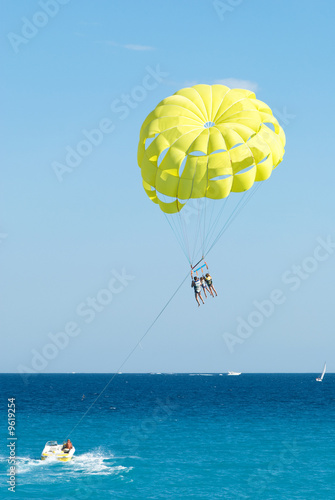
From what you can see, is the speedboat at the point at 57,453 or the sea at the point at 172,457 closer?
the sea at the point at 172,457

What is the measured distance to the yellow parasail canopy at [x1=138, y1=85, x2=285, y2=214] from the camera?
22609 millimetres

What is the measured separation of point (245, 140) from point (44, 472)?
70.5ft

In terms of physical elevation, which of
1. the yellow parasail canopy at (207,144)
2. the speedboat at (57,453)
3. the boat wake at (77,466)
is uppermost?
the yellow parasail canopy at (207,144)

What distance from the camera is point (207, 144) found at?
888 inches

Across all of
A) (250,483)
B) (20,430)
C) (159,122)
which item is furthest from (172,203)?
(20,430)

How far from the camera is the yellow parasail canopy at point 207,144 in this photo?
890 inches

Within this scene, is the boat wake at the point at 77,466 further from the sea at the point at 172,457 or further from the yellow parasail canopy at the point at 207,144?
the yellow parasail canopy at the point at 207,144

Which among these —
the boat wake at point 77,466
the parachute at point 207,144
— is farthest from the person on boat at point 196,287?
the boat wake at point 77,466

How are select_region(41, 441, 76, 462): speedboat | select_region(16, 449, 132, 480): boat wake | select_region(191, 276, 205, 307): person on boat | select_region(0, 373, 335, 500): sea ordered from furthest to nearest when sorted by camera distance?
select_region(41, 441, 76, 462): speedboat, select_region(16, 449, 132, 480): boat wake, select_region(0, 373, 335, 500): sea, select_region(191, 276, 205, 307): person on boat

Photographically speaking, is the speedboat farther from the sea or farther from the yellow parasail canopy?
the yellow parasail canopy

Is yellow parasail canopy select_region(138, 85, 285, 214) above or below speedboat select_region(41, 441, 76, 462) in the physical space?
above

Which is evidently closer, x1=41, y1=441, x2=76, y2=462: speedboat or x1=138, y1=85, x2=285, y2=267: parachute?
x1=138, y1=85, x2=285, y2=267: parachute

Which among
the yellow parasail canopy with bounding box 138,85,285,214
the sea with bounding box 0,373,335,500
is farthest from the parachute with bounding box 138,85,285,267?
the sea with bounding box 0,373,335,500

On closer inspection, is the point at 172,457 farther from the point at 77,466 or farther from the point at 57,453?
the point at 57,453
